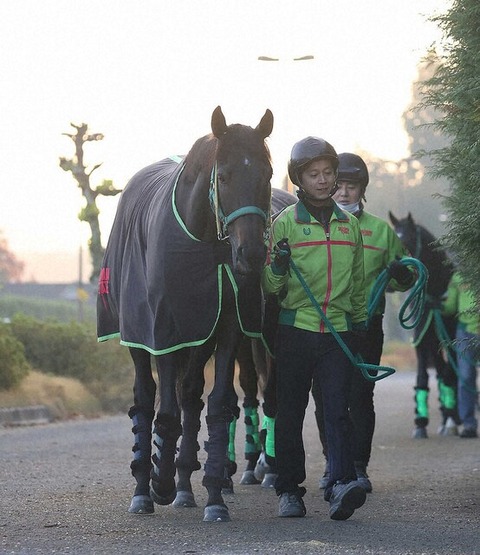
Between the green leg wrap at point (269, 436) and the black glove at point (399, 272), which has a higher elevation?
the black glove at point (399, 272)

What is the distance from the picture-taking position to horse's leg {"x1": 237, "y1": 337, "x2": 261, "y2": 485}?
423 inches

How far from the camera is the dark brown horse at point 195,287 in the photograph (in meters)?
7.68

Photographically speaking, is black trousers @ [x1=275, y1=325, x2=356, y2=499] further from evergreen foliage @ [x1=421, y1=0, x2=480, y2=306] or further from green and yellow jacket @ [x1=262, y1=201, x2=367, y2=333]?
evergreen foliage @ [x1=421, y1=0, x2=480, y2=306]

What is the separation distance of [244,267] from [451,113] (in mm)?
2180

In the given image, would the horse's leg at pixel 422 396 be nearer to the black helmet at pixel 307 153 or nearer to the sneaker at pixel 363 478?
the sneaker at pixel 363 478

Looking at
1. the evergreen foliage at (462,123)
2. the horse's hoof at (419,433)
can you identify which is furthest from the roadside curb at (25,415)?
the evergreen foliage at (462,123)

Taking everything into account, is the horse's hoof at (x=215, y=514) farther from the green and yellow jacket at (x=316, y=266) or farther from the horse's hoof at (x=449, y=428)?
the horse's hoof at (x=449, y=428)

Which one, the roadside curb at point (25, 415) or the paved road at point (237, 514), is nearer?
the paved road at point (237, 514)

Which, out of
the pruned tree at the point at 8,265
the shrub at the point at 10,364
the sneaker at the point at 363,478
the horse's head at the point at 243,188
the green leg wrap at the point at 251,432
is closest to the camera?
the horse's head at the point at 243,188

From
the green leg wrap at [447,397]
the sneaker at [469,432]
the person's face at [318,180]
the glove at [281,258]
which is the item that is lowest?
the sneaker at [469,432]

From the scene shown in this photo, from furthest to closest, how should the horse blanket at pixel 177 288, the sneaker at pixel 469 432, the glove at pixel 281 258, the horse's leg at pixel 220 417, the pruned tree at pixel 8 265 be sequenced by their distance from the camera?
the pruned tree at pixel 8 265
the sneaker at pixel 469 432
the horse blanket at pixel 177 288
the horse's leg at pixel 220 417
the glove at pixel 281 258

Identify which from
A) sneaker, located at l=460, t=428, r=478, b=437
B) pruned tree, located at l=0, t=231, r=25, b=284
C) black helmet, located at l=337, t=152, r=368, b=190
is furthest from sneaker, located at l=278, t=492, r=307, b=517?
pruned tree, located at l=0, t=231, r=25, b=284

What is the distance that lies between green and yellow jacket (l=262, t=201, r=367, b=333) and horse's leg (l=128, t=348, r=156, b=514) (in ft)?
3.44

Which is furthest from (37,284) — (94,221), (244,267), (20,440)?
(244,267)
